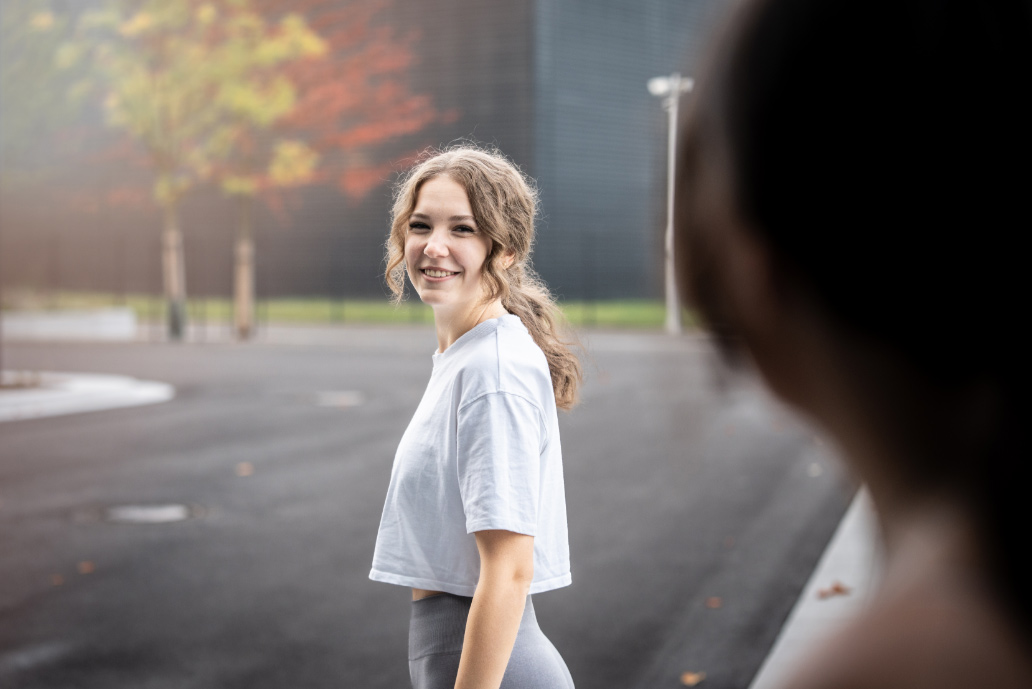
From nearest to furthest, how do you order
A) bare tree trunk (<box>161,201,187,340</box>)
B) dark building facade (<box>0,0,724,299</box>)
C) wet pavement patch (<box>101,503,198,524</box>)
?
wet pavement patch (<box>101,503,198,524</box>) → bare tree trunk (<box>161,201,187,340</box>) → dark building facade (<box>0,0,724,299</box>)

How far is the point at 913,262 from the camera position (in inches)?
26.5

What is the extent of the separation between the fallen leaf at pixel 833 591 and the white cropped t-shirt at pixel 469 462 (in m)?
3.78

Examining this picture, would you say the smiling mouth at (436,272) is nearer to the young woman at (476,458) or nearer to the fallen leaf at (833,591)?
the young woman at (476,458)

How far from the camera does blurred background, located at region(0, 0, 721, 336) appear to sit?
2184cm

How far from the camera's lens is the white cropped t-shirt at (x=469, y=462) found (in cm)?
183

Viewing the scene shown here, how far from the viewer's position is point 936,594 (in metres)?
0.64

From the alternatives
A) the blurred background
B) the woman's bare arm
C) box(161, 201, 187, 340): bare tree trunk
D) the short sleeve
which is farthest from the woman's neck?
box(161, 201, 187, 340): bare tree trunk

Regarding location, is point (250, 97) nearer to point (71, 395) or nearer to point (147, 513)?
point (71, 395)

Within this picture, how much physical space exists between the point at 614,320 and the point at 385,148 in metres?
8.91

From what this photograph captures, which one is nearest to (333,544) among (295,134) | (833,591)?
(833,591)

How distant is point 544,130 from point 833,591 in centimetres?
2320

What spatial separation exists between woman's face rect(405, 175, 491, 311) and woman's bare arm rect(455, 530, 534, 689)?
0.48m

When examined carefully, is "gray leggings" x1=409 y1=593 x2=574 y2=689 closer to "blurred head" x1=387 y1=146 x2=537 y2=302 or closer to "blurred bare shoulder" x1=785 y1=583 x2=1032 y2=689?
"blurred head" x1=387 y1=146 x2=537 y2=302

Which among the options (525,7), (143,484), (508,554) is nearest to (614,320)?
(525,7)
